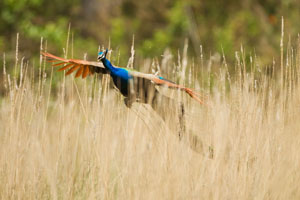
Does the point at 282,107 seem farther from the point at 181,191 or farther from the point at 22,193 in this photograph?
the point at 22,193

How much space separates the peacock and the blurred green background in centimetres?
551

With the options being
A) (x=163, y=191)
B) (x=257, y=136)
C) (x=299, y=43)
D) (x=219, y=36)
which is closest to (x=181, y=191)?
(x=163, y=191)

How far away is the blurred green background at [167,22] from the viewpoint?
9023 millimetres

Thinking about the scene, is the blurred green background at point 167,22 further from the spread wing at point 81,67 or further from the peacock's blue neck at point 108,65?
the peacock's blue neck at point 108,65

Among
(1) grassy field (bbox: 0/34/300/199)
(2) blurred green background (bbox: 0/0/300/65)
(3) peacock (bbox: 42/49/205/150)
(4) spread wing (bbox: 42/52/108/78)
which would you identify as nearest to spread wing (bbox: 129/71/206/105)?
(3) peacock (bbox: 42/49/205/150)

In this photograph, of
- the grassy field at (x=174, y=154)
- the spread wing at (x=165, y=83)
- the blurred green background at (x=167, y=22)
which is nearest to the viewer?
the spread wing at (x=165, y=83)

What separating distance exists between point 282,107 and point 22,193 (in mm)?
1784

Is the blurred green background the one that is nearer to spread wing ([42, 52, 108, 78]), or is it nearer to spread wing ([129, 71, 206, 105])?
spread wing ([42, 52, 108, 78])

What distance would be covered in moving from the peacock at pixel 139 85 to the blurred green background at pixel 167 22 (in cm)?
551

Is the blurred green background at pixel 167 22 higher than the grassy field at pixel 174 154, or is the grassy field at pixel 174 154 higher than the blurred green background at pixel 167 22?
the blurred green background at pixel 167 22

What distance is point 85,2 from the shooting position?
437 inches

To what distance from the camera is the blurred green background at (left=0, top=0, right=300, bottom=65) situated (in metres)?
9.02

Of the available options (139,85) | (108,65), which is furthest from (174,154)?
(108,65)

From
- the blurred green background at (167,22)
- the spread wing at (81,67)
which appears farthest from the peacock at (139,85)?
the blurred green background at (167,22)
